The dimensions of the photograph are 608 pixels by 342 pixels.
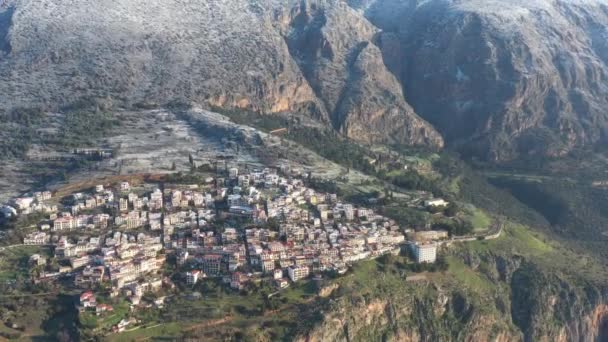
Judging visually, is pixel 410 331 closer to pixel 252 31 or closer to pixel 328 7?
pixel 252 31

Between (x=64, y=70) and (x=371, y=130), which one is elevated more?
(x=64, y=70)

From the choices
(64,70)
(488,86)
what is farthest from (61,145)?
(488,86)

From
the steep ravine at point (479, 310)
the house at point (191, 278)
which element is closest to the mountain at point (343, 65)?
the house at point (191, 278)

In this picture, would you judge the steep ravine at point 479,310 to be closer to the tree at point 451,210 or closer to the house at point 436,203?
the tree at point 451,210

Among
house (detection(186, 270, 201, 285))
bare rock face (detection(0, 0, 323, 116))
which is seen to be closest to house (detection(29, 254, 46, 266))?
house (detection(186, 270, 201, 285))

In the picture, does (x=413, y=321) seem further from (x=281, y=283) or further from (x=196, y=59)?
(x=196, y=59)

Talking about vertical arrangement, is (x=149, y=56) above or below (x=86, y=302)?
above

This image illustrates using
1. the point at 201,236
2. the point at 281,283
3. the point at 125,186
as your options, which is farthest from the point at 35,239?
the point at 281,283
